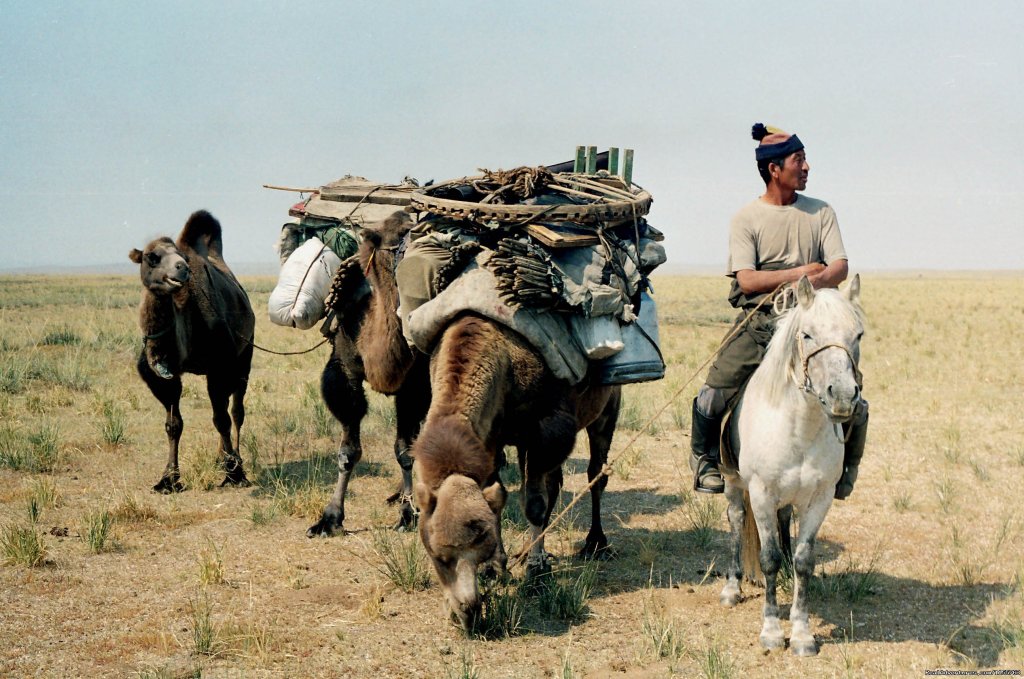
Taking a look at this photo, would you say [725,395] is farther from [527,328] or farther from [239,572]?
[239,572]

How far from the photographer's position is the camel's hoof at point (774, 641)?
536 cm

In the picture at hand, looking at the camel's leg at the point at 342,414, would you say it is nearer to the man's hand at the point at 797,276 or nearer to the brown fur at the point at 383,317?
the brown fur at the point at 383,317

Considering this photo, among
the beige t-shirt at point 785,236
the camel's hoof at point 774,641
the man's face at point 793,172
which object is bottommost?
the camel's hoof at point 774,641

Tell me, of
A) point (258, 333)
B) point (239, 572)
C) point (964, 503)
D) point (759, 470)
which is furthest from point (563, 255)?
point (258, 333)

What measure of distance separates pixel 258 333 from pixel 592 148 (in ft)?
59.3

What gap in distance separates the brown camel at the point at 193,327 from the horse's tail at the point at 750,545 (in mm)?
5180

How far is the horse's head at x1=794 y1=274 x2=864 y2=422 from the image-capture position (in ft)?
15.0

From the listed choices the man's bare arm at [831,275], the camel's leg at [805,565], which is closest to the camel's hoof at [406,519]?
the camel's leg at [805,565]

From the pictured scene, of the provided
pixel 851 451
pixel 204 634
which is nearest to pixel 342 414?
pixel 204 634

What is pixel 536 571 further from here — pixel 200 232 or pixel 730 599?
pixel 200 232

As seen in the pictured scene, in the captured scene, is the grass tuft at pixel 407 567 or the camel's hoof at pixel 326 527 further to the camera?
the camel's hoof at pixel 326 527

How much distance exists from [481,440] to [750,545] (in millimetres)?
2320

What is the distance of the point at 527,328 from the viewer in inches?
234

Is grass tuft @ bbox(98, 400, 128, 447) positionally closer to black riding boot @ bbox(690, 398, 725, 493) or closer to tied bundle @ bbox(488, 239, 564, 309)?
tied bundle @ bbox(488, 239, 564, 309)
